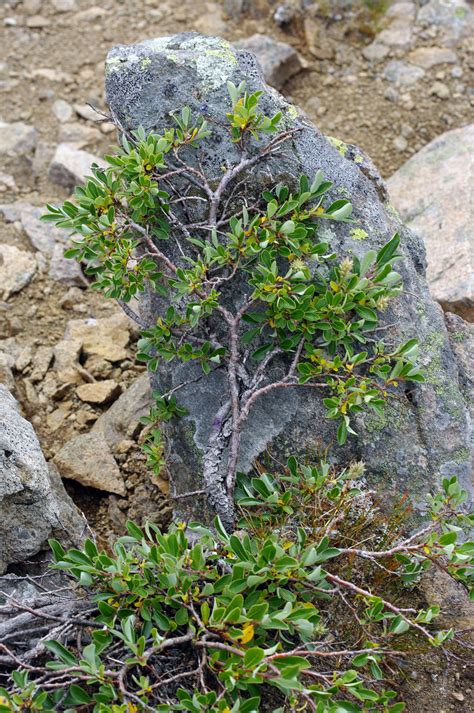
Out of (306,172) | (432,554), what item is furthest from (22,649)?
(306,172)

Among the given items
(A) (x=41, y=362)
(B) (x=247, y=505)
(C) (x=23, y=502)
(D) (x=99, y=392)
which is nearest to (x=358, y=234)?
(B) (x=247, y=505)

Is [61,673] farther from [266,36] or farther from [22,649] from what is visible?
[266,36]

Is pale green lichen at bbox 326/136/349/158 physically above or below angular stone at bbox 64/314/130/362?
above

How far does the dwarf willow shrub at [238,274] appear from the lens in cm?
356

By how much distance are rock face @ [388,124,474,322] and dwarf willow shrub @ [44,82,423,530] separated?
1396mm

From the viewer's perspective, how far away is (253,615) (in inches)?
108

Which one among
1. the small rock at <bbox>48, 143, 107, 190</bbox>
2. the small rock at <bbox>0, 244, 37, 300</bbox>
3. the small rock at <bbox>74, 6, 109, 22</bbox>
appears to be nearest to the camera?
the small rock at <bbox>0, 244, 37, 300</bbox>

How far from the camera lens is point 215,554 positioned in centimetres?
308

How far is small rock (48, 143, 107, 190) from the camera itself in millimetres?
6332

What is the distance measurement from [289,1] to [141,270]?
5336 millimetres

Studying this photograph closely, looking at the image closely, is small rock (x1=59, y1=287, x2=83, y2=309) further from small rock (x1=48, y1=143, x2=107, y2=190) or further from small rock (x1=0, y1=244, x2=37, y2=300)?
small rock (x1=48, y1=143, x2=107, y2=190)

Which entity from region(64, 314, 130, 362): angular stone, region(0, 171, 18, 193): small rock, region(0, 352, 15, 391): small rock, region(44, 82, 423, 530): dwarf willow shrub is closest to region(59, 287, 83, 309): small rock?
region(64, 314, 130, 362): angular stone

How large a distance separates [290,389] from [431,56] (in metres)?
5.10

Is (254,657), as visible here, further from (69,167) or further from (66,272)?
(69,167)
